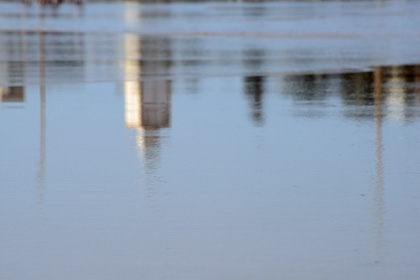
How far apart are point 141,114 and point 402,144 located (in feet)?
10.6

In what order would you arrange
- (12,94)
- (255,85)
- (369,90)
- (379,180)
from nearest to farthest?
(379,180) → (12,94) → (369,90) → (255,85)

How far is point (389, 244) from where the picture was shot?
212 inches

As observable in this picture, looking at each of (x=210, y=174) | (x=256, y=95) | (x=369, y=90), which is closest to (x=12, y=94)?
(x=256, y=95)

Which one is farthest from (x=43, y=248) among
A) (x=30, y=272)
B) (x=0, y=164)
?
(x=0, y=164)

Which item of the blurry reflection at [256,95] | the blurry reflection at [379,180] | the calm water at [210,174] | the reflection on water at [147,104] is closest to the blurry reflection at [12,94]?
the calm water at [210,174]

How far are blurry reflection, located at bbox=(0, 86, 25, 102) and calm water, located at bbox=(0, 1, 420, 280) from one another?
0.03 m

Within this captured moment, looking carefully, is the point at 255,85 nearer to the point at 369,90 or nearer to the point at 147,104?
the point at 369,90

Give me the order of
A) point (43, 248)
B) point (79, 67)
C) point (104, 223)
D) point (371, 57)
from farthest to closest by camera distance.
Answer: point (371, 57) → point (79, 67) → point (104, 223) → point (43, 248)

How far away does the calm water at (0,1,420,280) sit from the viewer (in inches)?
204

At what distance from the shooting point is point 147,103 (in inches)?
468

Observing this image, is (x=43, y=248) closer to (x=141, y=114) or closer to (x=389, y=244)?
(x=389, y=244)

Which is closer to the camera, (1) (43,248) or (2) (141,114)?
(1) (43,248)

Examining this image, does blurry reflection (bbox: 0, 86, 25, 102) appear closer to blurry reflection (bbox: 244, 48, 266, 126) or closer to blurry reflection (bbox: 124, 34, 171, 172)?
blurry reflection (bbox: 124, 34, 171, 172)

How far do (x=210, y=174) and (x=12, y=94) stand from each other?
6018 mm
